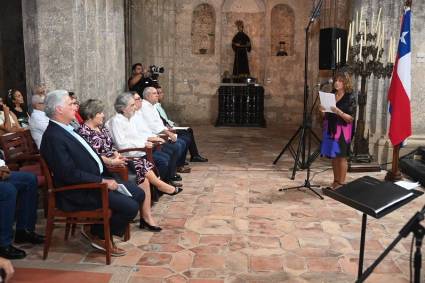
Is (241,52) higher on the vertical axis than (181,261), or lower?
higher

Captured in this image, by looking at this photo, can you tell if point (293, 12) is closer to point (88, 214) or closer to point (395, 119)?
point (395, 119)

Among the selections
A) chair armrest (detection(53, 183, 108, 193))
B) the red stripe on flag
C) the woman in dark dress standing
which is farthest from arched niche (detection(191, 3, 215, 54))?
chair armrest (detection(53, 183, 108, 193))

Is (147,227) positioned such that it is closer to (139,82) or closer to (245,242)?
(245,242)

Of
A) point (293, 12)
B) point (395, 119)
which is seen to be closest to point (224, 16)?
point (293, 12)

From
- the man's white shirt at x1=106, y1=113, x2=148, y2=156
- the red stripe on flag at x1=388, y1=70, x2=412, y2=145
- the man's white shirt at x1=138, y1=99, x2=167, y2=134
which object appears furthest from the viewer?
the man's white shirt at x1=138, y1=99, x2=167, y2=134

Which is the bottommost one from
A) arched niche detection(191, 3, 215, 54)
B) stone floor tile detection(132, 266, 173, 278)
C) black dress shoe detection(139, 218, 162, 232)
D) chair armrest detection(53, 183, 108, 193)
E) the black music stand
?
stone floor tile detection(132, 266, 173, 278)

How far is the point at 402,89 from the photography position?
580 cm

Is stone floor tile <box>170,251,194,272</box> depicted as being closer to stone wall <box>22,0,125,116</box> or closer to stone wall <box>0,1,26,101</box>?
stone wall <box>22,0,125,116</box>

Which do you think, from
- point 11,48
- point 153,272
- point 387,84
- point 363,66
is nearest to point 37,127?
point 153,272

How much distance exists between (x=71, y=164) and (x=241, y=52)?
9328 mm

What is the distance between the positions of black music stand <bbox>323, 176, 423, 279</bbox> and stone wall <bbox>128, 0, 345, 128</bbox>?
9.79 metres

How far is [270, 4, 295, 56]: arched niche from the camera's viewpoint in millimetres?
12734

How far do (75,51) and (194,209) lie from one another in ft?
9.41

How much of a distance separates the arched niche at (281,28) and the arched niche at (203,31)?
5.22ft
